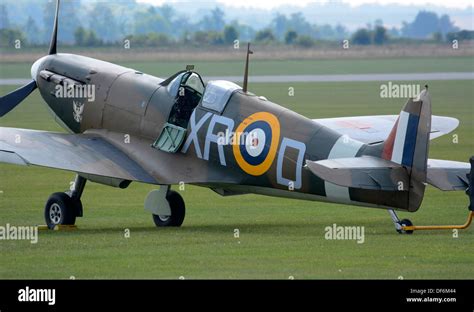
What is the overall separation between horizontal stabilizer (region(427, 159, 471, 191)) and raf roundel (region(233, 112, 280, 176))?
200 cm

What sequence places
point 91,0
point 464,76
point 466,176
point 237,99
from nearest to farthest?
point 466,176
point 237,99
point 464,76
point 91,0

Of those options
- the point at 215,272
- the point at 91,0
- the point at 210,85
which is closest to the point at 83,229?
the point at 210,85

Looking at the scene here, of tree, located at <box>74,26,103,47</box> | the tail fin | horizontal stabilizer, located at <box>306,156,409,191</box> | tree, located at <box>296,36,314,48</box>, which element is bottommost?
tree, located at <box>296,36,314,48</box>

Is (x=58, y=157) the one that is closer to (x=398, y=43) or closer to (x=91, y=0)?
(x=398, y=43)

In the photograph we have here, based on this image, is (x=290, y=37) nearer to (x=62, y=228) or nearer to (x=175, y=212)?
(x=175, y=212)

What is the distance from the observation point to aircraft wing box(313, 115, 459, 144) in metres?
18.4

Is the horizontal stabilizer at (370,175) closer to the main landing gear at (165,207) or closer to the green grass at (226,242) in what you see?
the green grass at (226,242)

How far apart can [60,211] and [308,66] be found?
157ft

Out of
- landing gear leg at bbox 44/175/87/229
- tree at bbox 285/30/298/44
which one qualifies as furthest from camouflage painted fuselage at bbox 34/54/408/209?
tree at bbox 285/30/298/44

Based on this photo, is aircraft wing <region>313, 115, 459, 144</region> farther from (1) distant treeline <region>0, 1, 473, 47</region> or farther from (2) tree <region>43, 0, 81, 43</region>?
(2) tree <region>43, 0, 81, 43</region>

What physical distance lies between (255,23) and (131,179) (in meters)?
120

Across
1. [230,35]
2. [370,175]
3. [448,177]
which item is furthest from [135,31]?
[370,175]

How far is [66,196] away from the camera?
16.6 m
